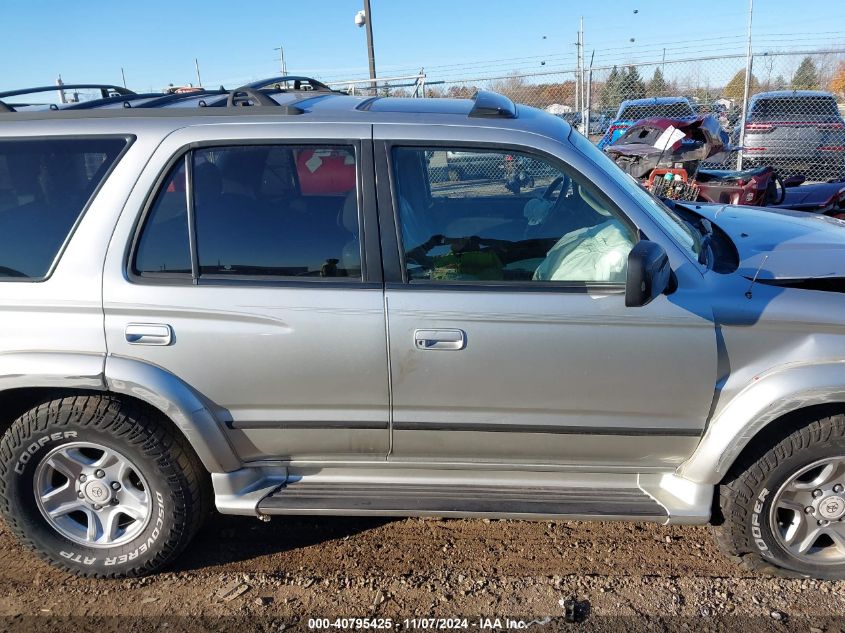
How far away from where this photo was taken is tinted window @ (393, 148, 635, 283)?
8.12 feet

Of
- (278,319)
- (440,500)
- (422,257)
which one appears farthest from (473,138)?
(440,500)

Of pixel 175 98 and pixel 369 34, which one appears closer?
pixel 175 98

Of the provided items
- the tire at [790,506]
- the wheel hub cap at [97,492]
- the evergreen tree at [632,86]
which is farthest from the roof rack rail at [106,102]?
the evergreen tree at [632,86]

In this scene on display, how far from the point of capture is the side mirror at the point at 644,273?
2.12 m

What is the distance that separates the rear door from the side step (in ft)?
0.89

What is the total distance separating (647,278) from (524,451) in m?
0.88

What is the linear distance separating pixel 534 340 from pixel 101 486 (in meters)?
1.89

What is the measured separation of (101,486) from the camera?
2.67m

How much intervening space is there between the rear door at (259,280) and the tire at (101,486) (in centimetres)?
30

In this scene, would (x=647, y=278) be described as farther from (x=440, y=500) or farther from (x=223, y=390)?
(x=223, y=390)

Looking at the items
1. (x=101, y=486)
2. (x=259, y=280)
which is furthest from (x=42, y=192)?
(x=101, y=486)

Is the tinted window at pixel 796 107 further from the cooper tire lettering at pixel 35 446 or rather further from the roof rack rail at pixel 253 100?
the cooper tire lettering at pixel 35 446

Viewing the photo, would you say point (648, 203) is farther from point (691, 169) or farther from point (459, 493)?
point (691, 169)

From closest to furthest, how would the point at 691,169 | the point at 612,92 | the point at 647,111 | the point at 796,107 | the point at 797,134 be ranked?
the point at 691,169, the point at 797,134, the point at 796,107, the point at 647,111, the point at 612,92
